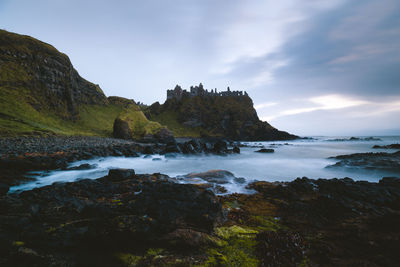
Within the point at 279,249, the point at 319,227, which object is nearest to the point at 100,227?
the point at 279,249

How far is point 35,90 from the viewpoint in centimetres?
4441

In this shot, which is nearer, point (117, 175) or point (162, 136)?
point (117, 175)

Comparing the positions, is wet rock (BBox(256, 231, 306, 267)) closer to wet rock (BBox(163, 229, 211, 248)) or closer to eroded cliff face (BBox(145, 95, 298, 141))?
wet rock (BBox(163, 229, 211, 248))

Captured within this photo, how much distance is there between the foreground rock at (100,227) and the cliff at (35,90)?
98.9 ft

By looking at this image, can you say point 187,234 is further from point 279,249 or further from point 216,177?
point 216,177

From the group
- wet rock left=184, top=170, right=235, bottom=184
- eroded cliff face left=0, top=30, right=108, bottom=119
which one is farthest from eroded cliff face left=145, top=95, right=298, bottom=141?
wet rock left=184, top=170, right=235, bottom=184

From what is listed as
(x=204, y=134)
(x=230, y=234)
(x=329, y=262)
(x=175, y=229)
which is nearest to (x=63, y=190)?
(x=175, y=229)

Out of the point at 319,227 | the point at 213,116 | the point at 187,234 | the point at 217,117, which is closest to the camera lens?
the point at 187,234

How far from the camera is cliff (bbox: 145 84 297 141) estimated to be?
110 m

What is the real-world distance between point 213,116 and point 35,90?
96.7 metres

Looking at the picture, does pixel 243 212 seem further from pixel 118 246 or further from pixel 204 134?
pixel 204 134

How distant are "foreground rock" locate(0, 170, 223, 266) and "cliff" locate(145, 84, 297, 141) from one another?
333ft

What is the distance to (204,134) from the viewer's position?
116m

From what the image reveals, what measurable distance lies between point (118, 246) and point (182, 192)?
1.93 m
